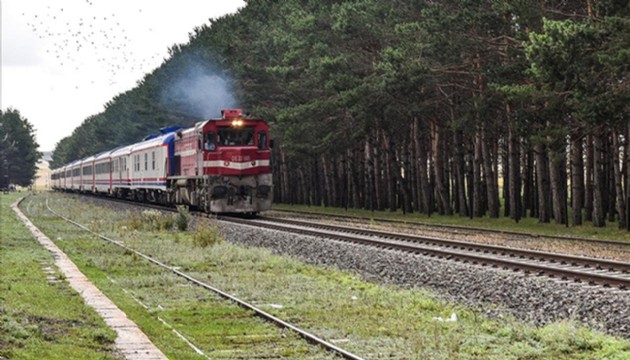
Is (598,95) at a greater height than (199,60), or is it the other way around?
(199,60)

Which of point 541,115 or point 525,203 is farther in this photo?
point 525,203

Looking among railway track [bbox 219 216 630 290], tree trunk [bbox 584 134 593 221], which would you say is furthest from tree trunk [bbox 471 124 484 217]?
railway track [bbox 219 216 630 290]

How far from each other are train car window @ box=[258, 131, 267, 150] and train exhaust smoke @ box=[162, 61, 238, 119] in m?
29.1

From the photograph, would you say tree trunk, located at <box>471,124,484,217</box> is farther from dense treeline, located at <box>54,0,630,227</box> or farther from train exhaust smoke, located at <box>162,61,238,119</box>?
train exhaust smoke, located at <box>162,61,238,119</box>

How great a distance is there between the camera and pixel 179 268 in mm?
22250

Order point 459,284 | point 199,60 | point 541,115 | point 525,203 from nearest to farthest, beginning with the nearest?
1. point 459,284
2. point 541,115
3. point 525,203
4. point 199,60

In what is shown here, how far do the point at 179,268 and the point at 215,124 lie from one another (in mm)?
18505

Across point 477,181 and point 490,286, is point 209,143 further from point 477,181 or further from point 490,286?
point 490,286

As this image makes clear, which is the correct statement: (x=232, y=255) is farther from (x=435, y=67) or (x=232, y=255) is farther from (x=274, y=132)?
(x=274, y=132)

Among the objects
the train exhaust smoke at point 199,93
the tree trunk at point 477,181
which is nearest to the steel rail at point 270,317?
the tree trunk at point 477,181

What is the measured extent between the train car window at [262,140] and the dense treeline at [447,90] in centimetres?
654

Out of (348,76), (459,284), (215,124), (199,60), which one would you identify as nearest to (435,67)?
(348,76)

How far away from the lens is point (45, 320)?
14016 mm

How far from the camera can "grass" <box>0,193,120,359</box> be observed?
452 inches
